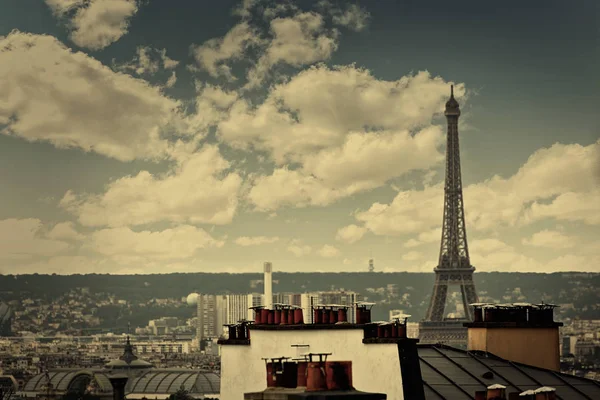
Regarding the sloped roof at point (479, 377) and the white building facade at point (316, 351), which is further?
the sloped roof at point (479, 377)

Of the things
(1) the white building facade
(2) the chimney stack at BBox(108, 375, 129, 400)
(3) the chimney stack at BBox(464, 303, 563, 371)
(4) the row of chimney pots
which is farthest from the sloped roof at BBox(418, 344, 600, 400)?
(4) the row of chimney pots

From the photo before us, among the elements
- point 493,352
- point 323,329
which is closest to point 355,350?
point 323,329

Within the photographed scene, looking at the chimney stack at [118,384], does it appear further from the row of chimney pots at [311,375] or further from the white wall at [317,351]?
the row of chimney pots at [311,375]

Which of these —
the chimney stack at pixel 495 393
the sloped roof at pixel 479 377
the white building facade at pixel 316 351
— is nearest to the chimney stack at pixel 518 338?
the sloped roof at pixel 479 377

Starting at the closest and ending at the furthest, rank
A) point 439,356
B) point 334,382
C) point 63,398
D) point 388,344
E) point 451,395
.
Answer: point 334,382 < point 388,344 < point 451,395 < point 439,356 < point 63,398

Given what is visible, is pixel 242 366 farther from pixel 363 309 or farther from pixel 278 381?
pixel 278 381

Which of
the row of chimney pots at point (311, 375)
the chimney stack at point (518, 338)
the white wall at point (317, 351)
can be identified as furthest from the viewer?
the chimney stack at point (518, 338)

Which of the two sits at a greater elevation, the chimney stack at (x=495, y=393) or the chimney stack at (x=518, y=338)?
the chimney stack at (x=518, y=338)
